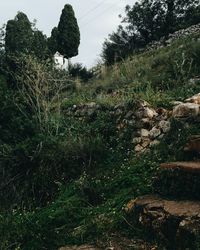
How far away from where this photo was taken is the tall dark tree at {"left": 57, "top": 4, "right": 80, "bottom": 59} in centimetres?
2702

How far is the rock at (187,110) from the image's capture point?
8.63 m

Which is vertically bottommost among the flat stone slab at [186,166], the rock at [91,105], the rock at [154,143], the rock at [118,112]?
the flat stone slab at [186,166]

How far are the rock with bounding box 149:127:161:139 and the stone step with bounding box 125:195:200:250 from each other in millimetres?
2280

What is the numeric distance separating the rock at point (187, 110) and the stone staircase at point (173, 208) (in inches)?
48.0

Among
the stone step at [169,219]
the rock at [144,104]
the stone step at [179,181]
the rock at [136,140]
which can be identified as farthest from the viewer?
the rock at [144,104]

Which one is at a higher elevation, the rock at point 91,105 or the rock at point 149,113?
the rock at point 91,105

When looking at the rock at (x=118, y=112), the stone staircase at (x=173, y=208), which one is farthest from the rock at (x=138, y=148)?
the stone staircase at (x=173, y=208)

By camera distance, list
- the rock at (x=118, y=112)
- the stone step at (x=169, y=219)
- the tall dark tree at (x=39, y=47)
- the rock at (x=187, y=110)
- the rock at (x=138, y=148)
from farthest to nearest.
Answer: the tall dark tree at (x=39, y=47) < the rock at (x=118, y=112) < the rock at (x=138, y=148) < the rock at (x=187, y=110) < the stone step at (x=169, y=219)

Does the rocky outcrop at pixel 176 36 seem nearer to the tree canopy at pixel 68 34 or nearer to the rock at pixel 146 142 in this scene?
the tree canopy at pixel 68 34

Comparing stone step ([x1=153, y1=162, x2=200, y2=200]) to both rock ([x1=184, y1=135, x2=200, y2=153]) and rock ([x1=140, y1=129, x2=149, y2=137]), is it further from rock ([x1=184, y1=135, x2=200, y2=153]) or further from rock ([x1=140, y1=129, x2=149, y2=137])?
rock ([x1=140, y1=129, x2=149, y2=137])

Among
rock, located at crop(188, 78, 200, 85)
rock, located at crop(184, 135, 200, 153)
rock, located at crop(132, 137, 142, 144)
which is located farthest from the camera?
rock, located at crop(188, 78, 200, 85)

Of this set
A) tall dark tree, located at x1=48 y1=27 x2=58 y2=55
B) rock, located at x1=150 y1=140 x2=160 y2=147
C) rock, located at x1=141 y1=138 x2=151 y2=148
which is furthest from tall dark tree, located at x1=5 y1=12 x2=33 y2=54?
tall dark tree, located at x1=48 y1=27 x2=58 y2=55

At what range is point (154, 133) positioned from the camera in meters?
9.39

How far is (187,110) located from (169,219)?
2.75 meters
